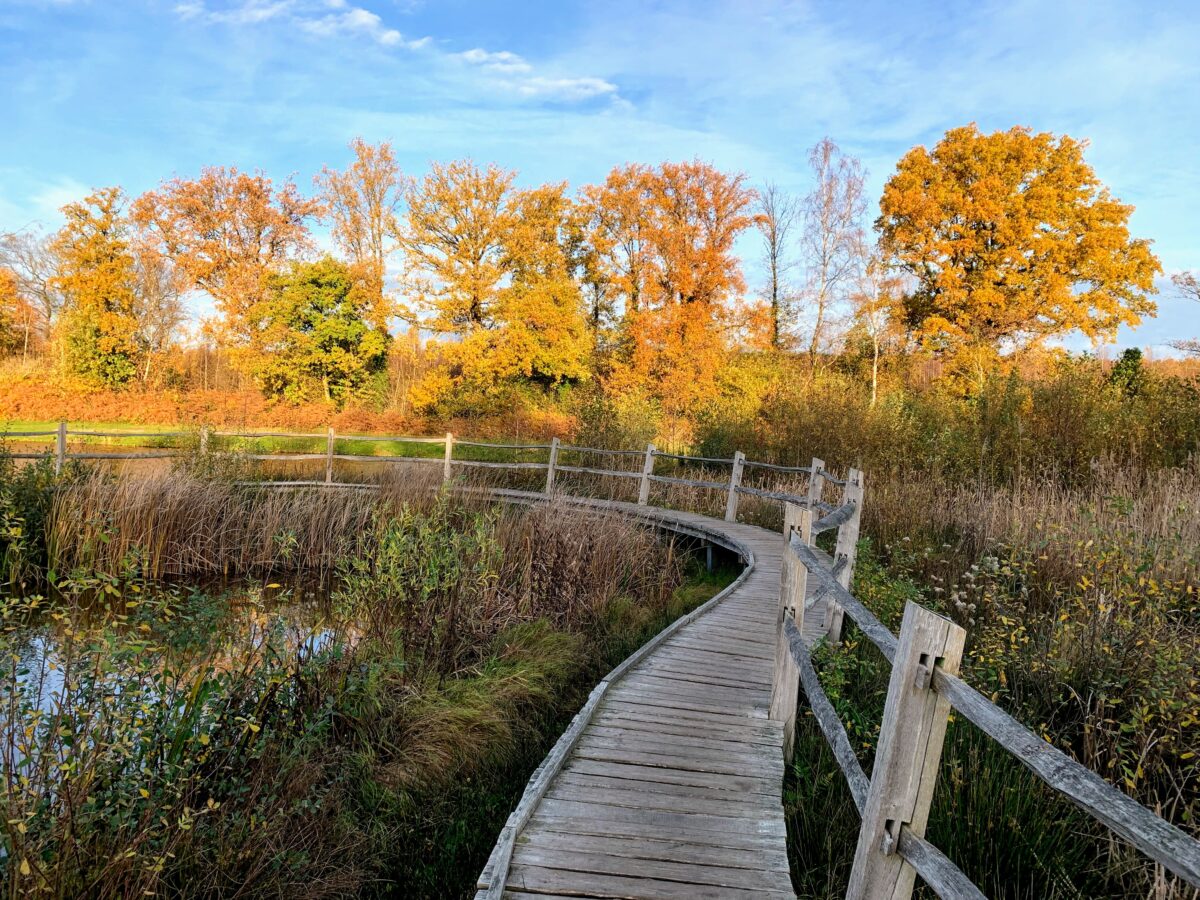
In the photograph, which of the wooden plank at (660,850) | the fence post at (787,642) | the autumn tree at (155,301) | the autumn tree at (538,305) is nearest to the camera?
the wooden plank at (660,850)

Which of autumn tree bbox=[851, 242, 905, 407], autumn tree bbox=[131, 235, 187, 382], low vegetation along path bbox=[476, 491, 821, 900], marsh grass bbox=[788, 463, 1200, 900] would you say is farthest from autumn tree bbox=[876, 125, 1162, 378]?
autumn tree bbox=[131, 235, 187, 382]

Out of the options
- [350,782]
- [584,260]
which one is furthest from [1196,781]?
[584,260]

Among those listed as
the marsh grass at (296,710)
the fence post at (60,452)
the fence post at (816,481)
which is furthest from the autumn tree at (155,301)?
the fence post at (816,481)

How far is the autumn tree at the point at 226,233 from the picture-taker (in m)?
28.2

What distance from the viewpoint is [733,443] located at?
14836 mm

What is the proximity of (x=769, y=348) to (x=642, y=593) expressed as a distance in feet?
63.1

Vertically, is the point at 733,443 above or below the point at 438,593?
above

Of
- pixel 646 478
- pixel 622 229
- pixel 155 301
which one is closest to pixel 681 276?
pixel 622 229

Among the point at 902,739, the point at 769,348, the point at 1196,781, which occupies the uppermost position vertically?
the point at 769,348

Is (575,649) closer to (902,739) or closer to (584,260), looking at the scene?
(902,739)

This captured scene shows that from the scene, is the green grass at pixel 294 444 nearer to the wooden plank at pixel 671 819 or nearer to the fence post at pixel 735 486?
the fence post at pixel 735 486

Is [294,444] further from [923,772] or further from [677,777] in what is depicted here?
[923,772]

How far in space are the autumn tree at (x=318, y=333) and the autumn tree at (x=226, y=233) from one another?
231cm

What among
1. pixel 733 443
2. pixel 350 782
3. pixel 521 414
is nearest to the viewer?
pixel 350 782
